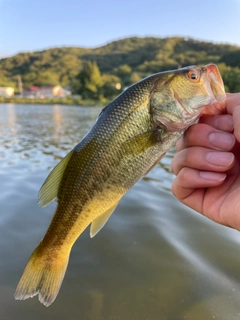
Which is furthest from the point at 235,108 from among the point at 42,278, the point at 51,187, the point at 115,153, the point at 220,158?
the point at 42,278

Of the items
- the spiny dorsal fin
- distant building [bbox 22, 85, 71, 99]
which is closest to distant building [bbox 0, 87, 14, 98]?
distant building [bbox 22, 85, 71, 99]

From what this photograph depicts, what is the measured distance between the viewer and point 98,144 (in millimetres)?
2021

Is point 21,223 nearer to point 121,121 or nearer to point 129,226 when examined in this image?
point 129,226

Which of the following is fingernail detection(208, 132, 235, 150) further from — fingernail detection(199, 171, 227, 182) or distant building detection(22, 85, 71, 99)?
distant building detection(22, 85, 71, 99)

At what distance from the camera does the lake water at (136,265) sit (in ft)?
9.89

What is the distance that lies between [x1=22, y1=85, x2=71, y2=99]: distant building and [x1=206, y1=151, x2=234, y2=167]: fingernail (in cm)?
10696

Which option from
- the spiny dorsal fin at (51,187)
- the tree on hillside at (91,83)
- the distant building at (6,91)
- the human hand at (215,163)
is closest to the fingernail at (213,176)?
the human hand at (215,163)

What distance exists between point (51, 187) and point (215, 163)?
1.16m

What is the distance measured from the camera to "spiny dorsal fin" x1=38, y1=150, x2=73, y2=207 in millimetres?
2090

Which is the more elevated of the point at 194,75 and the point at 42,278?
the point at 194,75

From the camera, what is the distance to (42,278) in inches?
83.2

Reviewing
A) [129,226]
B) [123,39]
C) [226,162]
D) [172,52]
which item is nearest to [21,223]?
[129,226]

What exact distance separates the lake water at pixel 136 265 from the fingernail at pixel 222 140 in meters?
1.92

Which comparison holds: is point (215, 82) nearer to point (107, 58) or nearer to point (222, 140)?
point (222, 140)
